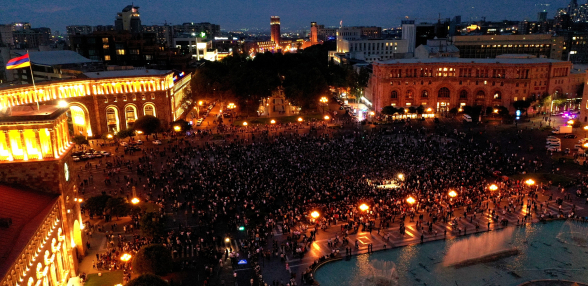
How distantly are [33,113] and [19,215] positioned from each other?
24.4 ft

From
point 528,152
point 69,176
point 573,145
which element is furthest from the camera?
point 573,145

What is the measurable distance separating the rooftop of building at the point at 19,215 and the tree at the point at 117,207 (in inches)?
274

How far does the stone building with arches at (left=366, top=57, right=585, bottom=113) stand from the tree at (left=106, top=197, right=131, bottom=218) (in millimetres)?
51615

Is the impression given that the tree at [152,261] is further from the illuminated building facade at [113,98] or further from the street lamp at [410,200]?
the illuminated building facade at [113,98]

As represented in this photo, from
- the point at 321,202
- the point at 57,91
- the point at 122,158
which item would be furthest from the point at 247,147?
the point at 57,91

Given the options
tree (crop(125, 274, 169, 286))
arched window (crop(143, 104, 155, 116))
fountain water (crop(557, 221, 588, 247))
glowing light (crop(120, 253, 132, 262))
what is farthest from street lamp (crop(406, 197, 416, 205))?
arched window (crop(143, 104, 155, 116))

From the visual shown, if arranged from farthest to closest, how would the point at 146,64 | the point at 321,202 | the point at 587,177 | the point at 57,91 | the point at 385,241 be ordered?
the point at 146,64, the point at 57,91, the point at 587,177, the point at 321,202, the point at 385,241

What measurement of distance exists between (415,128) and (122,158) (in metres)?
37.8

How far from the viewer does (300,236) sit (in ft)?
98.4

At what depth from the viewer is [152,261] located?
2394cm

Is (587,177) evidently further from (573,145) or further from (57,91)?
(57,91)

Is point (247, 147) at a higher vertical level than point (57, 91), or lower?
lower

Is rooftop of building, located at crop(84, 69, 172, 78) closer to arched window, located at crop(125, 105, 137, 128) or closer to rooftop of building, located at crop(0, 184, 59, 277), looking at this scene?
arched window, located at crop(125, 105, 137, 128)

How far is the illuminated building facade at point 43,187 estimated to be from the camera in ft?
72.2
